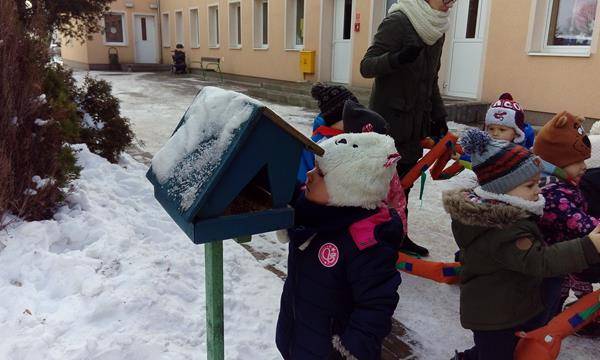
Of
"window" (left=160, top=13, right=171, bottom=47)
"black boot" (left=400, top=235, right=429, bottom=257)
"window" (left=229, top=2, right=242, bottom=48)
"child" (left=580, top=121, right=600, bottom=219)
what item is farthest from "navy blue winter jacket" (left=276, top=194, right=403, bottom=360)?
"window" (left=160, top=13, right=171, bottom=47)

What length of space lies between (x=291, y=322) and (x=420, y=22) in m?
1.98

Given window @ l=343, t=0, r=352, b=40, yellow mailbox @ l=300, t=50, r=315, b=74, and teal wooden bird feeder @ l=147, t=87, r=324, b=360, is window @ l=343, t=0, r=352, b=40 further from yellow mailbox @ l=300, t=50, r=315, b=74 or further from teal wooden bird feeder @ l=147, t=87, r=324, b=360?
teal wooden bird feeder @ l=147, t=87, r=324, b=360

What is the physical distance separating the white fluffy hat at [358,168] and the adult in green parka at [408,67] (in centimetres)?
144

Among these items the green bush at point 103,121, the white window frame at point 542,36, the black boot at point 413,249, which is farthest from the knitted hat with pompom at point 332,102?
the white window frame at point 542,36

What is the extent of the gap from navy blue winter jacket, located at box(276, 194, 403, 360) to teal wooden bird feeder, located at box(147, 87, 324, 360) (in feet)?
0.63

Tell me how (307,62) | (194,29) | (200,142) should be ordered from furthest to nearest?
(194,29) → (307,62) → (200,142)

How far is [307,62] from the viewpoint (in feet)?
45.7

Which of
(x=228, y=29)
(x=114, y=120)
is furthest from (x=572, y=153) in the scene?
(x=228, y=29)

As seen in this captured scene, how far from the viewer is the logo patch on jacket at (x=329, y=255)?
5.32 feet

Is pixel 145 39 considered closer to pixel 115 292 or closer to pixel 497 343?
pixel 115 292

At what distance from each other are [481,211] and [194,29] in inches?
870

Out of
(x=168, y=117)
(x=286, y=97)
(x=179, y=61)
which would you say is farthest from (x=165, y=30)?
(x=168, y=117)

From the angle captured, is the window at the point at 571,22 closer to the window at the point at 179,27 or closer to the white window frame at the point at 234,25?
the white window frame at the point at 234,25

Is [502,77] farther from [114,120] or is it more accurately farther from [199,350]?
[199,350]
